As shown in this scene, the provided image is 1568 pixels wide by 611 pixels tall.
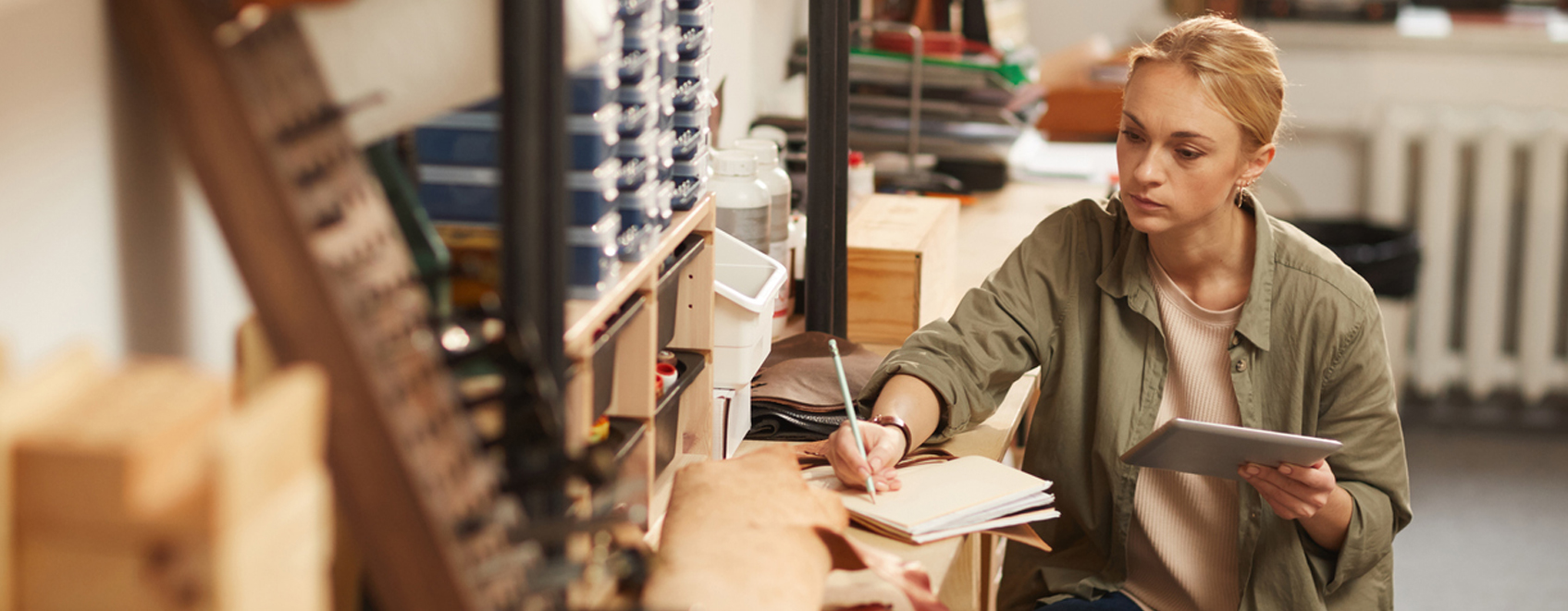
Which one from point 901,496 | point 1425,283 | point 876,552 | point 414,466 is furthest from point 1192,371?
point 1425,283

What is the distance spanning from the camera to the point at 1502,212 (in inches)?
157

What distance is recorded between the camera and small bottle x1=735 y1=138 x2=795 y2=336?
1.96m

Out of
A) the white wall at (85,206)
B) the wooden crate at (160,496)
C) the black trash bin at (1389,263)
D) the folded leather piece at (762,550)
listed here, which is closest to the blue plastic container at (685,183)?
the folded leather piece at (762,550)

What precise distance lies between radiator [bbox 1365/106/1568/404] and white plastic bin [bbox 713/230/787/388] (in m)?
2.83

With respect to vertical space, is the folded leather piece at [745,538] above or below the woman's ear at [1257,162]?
below

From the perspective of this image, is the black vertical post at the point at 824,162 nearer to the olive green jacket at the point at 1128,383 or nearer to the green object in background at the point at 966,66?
the olive green jacket at the point at 1128,383

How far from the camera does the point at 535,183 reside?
87 centimetres

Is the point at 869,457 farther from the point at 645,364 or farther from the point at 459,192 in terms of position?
the point at 459,192

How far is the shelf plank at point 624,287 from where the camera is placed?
3.40 feet

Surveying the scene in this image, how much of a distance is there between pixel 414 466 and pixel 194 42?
9.5 inches

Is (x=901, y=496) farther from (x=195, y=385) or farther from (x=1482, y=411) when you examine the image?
(x=1482, y=411)

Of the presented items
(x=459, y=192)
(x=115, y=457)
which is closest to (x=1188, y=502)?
(x=459, y=192)

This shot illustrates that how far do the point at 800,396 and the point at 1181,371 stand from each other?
0.49 meters

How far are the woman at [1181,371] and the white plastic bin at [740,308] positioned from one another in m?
0.17
